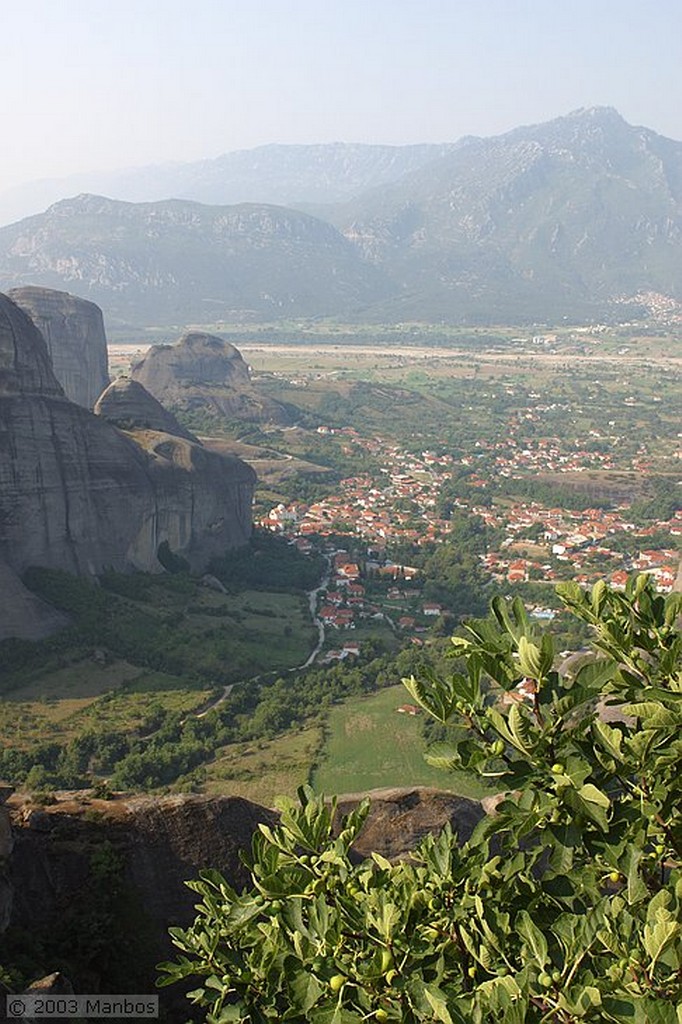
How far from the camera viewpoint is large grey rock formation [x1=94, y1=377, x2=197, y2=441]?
51000 millimetres

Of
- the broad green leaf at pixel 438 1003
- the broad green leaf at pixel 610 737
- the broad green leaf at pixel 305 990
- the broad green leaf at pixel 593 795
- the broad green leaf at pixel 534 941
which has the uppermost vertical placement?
the broad green leaf at pixel 610 737

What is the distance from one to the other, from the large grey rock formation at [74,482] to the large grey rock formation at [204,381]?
155 feet

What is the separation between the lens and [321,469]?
3172 inches

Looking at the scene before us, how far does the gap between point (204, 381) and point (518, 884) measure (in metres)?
97.0

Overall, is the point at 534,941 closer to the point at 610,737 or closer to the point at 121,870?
the point at 610,737

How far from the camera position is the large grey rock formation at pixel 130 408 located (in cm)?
5100

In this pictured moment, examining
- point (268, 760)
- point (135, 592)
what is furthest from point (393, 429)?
point (268, 760)

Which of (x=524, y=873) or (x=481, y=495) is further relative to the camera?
(x=481, y=495)

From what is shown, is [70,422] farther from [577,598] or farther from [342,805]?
[577,598]

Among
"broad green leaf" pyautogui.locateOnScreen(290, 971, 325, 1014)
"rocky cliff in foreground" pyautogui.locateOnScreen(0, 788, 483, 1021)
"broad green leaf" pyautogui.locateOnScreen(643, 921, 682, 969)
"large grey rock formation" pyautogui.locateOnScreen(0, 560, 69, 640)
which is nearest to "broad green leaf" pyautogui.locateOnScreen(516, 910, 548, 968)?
"broad green leaf" pyautogui.locateOnScreen(643, 921, 682, 969)

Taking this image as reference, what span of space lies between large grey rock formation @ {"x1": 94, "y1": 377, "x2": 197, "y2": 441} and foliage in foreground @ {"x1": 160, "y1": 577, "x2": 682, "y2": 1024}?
46.8 metres

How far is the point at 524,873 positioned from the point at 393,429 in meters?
104

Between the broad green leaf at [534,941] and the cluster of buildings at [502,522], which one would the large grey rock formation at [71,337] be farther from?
the broad green leaf at [534,941]

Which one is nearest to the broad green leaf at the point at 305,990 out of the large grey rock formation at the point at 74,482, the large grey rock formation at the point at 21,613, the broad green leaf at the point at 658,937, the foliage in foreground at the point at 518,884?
the foliage in foreground at the point at 518,884
